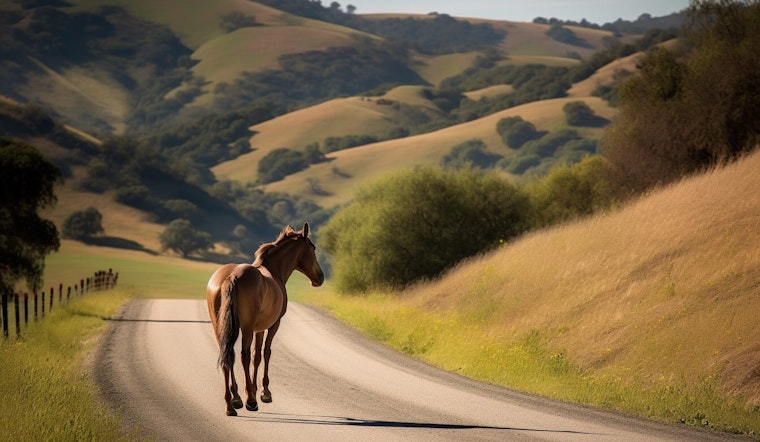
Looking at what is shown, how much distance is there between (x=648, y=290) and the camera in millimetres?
24562

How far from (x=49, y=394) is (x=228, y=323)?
9.88 feet

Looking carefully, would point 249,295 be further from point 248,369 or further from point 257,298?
point 248,369

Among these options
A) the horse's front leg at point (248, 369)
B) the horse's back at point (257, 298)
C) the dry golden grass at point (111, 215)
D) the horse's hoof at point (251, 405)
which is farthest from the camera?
the dry golden grass at point (111, 215)

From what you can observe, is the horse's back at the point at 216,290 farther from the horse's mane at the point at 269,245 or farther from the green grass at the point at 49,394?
the green grass at the point at 49,394

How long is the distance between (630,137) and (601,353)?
26.6 meters

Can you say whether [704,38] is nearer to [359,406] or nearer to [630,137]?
[630,137]

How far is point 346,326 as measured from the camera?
33562mm

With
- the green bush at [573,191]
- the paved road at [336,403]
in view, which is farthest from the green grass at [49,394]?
the green bush at [573,191]

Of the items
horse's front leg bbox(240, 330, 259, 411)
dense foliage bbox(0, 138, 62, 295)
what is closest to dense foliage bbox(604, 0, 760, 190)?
horse's front leg bbox(240, 330, 259, 411)

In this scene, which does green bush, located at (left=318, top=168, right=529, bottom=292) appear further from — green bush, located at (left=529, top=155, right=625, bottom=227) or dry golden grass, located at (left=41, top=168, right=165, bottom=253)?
dry golden grass, located at (left=41, top=168, right=165, bottom=253)

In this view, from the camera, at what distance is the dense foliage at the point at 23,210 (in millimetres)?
49719

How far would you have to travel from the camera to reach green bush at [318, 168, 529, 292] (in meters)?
46.0

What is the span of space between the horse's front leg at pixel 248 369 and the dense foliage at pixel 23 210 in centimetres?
3694

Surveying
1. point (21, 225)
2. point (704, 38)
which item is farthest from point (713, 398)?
point (21, 225)
